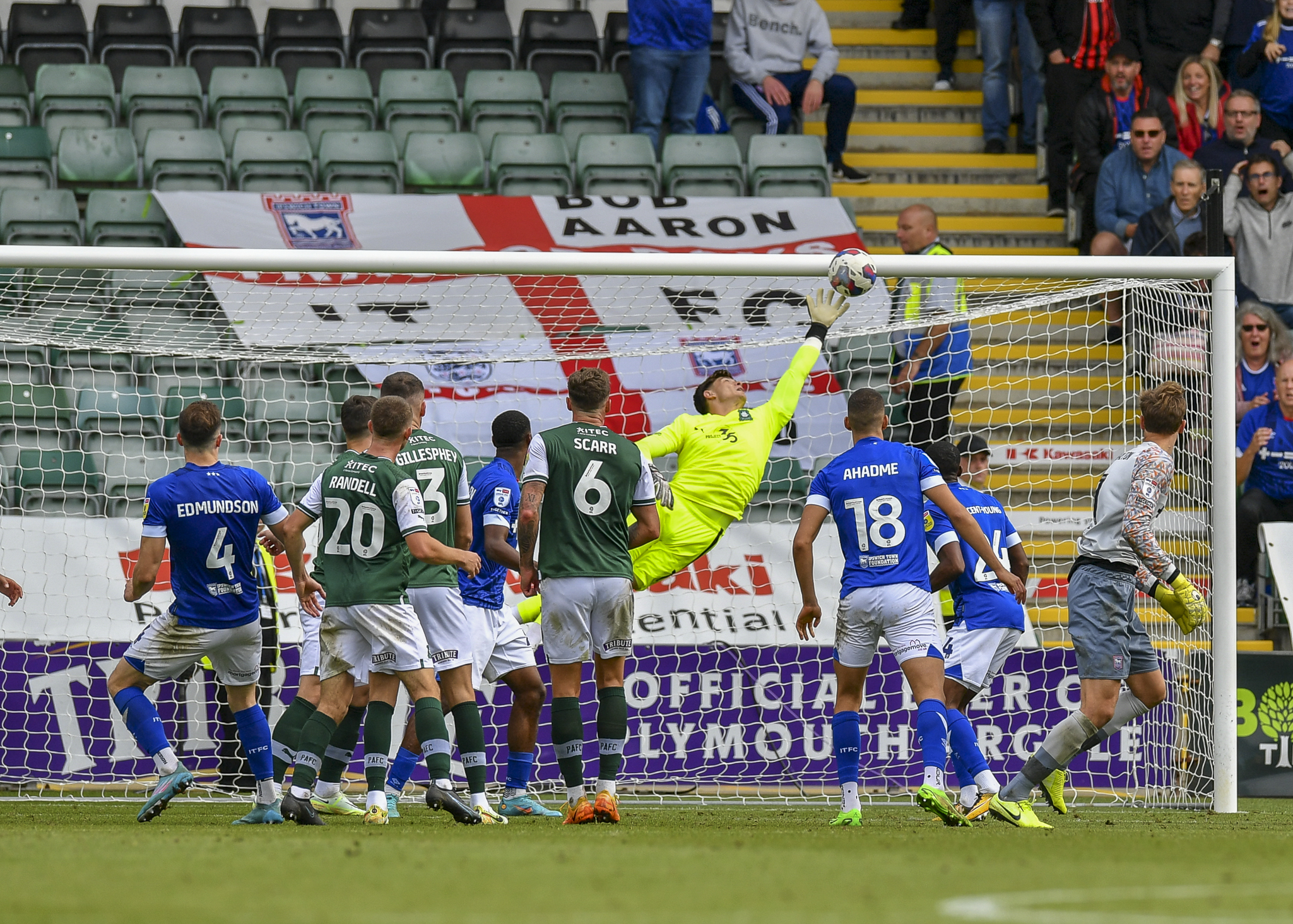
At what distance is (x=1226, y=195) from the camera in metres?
12.9

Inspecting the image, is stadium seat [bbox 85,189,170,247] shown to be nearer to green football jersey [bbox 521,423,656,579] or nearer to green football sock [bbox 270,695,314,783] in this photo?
green football sock [bbox 270,695,314,783]

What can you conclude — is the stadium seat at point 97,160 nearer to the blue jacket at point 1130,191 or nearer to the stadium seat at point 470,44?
the stadium seat at point 470,44

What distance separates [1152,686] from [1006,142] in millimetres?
8897

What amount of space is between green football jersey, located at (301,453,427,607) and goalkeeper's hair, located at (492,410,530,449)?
3.28 ft

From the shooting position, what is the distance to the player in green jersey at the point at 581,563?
726 centimetres

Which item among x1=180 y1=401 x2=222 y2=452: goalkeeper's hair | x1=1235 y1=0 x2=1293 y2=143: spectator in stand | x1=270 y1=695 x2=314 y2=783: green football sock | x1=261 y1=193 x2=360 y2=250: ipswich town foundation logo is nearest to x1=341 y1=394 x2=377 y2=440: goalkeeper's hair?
x1=180 y1=401 x2=222 y2=452: goalkeeper's hair

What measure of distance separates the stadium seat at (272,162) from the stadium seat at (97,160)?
0.91m

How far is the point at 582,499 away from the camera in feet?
24.1

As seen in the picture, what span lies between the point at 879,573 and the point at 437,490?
2.21 meters

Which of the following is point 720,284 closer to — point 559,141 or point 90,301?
point 559,141

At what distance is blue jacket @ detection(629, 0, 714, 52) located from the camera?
1362 cm

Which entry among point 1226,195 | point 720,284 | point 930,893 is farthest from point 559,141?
point 930,893

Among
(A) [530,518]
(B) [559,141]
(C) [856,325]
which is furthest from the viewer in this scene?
(B) [559,141]

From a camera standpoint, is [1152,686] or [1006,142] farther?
[1006,142]
